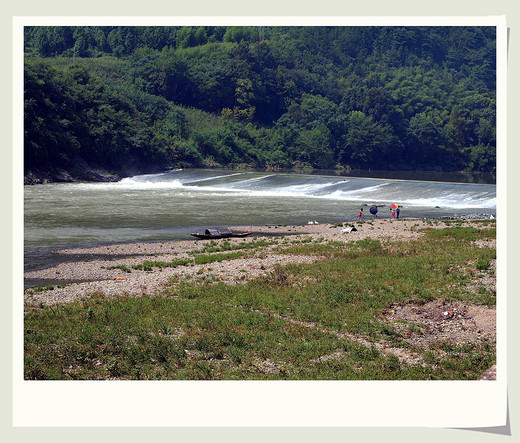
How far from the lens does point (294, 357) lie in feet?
35.9

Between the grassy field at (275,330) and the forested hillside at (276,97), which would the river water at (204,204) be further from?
the forested hillside at (276,97)

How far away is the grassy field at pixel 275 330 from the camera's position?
1040cm

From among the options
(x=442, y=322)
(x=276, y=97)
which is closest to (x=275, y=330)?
(x=442, y=322)

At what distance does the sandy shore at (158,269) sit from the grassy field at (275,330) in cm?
77

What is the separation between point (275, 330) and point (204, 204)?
29.2m

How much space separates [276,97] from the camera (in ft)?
303

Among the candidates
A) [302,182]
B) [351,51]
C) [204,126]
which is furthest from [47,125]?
[351,51]

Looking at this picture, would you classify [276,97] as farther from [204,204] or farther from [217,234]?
[217,234]

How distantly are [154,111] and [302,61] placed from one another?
30.1 metres

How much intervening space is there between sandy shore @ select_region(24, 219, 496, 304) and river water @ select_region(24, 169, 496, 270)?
5.39 ft

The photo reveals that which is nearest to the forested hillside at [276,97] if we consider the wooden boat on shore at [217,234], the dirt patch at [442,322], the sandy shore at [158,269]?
the wooden boat on shore at [217,234]

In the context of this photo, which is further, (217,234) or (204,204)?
(204,204)

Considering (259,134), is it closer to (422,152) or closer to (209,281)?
(422,152)

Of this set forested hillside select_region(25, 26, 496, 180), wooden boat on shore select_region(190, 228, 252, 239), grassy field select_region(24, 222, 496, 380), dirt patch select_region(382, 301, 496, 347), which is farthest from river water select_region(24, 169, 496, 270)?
forested hillside select_region(25, 26, 496, 180)
